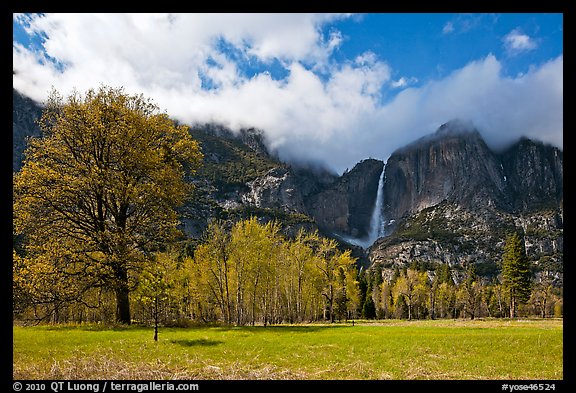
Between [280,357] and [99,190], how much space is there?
1833 centimetres

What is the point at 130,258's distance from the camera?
1053 inches

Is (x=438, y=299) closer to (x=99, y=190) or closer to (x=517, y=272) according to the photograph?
(x=517, y=272)

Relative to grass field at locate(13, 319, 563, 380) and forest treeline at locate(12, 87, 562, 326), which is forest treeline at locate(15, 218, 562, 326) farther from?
grass field at locate(13, 319, 563, 380)

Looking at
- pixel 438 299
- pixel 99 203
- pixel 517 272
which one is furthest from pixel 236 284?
pixel 438 299

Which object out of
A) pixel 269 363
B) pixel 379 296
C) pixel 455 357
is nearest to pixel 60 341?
pixel 269 363

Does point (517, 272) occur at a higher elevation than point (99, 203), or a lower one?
lower

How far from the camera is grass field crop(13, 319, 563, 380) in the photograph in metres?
13.9

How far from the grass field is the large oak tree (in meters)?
5.13

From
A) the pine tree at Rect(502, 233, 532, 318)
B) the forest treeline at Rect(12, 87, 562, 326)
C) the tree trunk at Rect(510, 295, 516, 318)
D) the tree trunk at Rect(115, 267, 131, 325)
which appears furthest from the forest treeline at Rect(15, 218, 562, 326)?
the tree trunk at Rect(510, 295, 516, 318)

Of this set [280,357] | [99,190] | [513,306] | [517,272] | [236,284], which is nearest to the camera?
[280,357]

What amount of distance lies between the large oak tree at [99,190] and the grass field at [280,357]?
5132mm

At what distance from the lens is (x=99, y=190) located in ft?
89.9

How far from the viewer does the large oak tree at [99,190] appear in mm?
25547

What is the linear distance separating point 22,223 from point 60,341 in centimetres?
964
